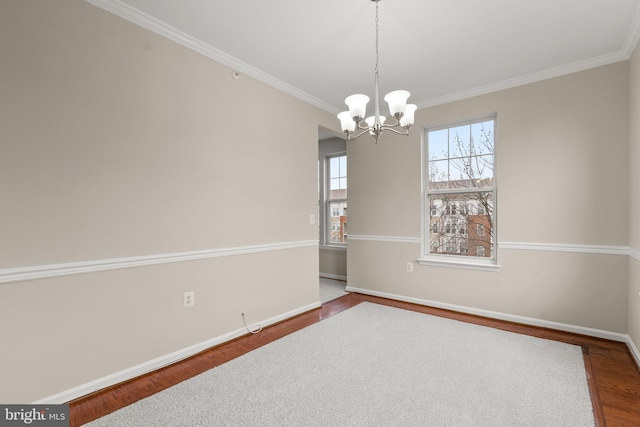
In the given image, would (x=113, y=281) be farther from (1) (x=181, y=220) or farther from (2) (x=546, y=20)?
(2) (x=546, y=20)

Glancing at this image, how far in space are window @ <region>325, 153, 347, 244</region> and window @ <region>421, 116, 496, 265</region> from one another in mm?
1782

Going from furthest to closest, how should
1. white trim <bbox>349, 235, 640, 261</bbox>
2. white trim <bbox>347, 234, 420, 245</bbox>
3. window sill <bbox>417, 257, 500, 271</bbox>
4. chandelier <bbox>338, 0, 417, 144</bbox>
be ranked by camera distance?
white trim <bbox>347, 234, 420, 245</bbox>
window sill <bbox>417, 257, 500, 271</bbox>
white trim <bbox>349, 235, 640, 261</bbox>
chandelier <bbox>338, 0, 417, 144</bbox>

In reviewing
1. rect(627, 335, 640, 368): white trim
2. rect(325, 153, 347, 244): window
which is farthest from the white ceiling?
rect(627, 335, 640, 368): white trim

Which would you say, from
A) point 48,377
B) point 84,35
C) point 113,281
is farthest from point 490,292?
point 84,35

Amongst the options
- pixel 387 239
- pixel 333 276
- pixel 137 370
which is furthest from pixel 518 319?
pixel 137 370

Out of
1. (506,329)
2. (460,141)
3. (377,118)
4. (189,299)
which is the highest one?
(460,141)

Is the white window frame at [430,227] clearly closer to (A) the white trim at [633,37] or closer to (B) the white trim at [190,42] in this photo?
(A) the white trim at [633,37]

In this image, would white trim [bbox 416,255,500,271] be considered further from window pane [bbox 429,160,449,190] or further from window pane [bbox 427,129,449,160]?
window pane [bbox 427,129,449,160]

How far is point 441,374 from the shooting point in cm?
215

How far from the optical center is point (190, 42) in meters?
2.45

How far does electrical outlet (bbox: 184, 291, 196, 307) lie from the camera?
245 cm

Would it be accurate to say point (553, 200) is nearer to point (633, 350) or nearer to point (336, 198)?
point (633, 350)

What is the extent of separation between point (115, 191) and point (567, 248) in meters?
3.99

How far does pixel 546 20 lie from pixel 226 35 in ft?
8.08
